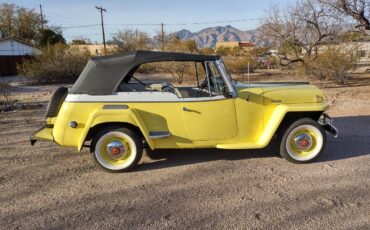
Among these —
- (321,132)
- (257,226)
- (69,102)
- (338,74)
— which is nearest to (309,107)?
(321,132)

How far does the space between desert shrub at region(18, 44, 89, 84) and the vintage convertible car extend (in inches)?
713

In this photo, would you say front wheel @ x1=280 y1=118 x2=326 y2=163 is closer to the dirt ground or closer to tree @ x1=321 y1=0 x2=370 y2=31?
the dirt ground

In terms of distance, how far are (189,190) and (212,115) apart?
1.13 m

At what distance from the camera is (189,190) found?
416cm

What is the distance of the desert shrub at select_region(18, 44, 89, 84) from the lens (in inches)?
856

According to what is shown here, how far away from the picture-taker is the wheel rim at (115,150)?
4.75 meters

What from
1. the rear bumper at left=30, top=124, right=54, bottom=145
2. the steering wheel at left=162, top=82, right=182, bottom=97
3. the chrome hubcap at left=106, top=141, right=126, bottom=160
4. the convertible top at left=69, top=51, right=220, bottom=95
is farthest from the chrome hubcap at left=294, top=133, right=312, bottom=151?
the rear bumper at left=30, top=124, right=54, bottom=145

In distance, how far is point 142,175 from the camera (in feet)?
15.4

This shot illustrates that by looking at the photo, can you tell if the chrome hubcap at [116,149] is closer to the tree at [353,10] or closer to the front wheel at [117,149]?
the front wheel at [117,149]

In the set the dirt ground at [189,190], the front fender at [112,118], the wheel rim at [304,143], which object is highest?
the front fender at [112,118]

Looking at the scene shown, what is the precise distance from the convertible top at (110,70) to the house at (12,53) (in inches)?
1122

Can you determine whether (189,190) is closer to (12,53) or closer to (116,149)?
(116,149)

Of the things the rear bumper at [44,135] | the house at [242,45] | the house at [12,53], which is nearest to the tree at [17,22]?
the house at [12,53]

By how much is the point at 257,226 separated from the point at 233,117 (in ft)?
6.01
